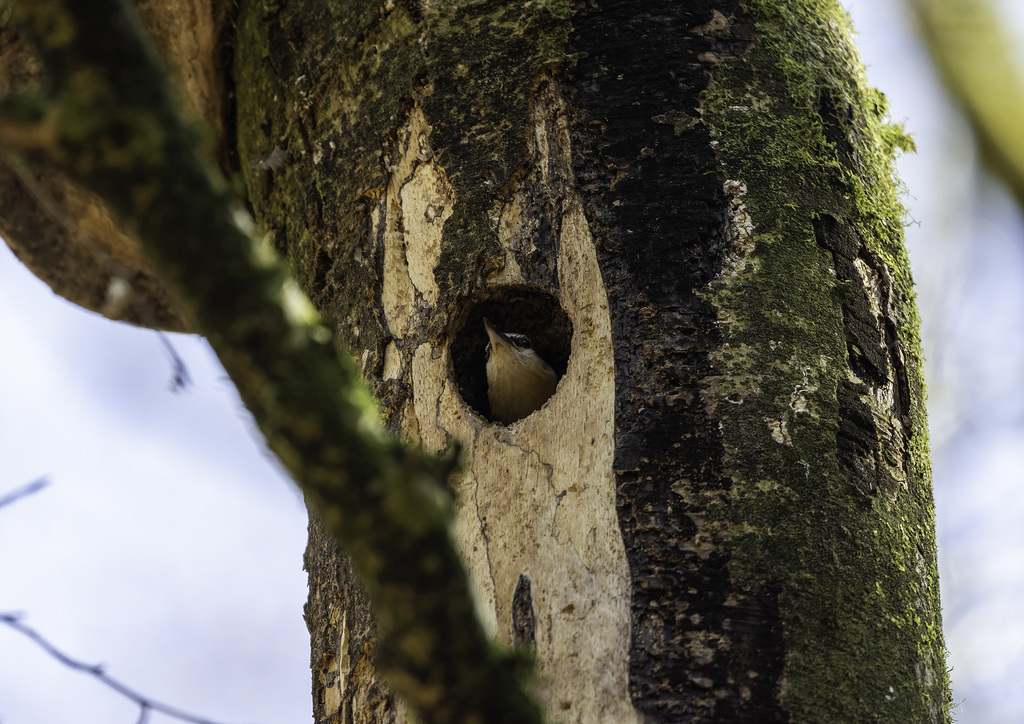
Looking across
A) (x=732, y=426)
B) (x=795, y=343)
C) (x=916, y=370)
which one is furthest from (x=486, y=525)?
(x=916, y=370)

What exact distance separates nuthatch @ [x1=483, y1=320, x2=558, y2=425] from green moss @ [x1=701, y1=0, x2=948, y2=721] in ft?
4.01

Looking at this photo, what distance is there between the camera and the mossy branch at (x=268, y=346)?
3.01 feet

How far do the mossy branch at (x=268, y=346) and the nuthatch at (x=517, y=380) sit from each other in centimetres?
214

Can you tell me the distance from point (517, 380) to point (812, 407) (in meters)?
1.53

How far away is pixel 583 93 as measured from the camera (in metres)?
2.16

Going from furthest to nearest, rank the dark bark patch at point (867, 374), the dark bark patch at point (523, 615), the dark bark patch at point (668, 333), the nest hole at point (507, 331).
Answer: the nest hole at point (507, 331) < the dark bark patch at point (867, 374) < the dark bark patch at point (523, 615) < the dark bark patch at point (668, 333)

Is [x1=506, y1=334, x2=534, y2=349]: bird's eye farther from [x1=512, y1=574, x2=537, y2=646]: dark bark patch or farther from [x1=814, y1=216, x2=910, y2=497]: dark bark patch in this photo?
[x1=512, y1=574, x2=537, y2=646]: dark bark patch

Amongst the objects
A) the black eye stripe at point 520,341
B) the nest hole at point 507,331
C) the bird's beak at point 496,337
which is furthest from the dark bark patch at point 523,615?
the black eye stripe at point 520,341

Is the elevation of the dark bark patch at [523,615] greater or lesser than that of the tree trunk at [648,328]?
lesser

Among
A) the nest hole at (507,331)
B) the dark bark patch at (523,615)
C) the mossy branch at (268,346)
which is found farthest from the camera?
the nest hole at (507,331)

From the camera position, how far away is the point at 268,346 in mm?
970

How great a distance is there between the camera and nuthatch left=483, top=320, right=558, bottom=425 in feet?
10.4

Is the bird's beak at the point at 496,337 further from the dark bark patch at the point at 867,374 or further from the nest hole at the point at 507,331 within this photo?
the dark bark patch at the point at 867,374

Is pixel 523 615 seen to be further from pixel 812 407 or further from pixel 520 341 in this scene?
pixel 520 341
